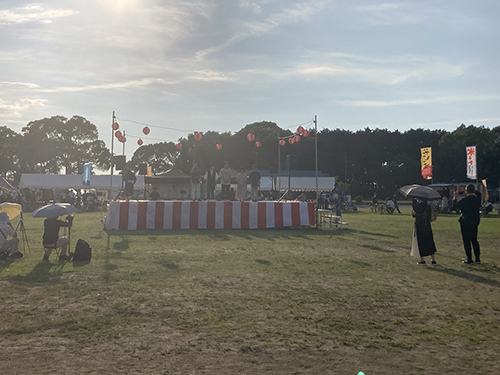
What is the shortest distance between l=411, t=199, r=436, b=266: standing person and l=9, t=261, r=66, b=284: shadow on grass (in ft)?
24.2

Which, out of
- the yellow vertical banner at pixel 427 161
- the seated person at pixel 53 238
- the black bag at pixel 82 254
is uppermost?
the yellow vertical banner at pixel 427 161

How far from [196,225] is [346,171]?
61979 millimetres

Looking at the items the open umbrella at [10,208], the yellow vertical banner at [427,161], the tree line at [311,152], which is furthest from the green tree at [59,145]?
the open umbrella at [10,208]

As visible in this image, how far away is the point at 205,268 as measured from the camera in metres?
9.52

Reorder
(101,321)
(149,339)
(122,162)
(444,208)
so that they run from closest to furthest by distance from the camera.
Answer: (149,339), (101,321), (122,162), (444,208)

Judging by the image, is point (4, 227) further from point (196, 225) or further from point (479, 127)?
point (479, 127)

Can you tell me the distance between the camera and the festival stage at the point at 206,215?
723 inches

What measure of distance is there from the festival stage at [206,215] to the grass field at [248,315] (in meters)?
6.87

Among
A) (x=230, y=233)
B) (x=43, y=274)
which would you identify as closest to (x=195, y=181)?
(x=230, y=233)

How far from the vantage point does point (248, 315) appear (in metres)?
6.03

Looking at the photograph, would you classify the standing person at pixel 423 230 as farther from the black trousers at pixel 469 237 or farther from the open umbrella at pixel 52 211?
the open umbrella at pixel 52 211

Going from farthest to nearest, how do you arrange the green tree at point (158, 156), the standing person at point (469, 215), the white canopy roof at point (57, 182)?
A: the green tree at point (158, 156), the white canopy roof at point (57, 182), the standing person at point (469, 215)

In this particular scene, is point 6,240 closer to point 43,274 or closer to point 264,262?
point 43,274

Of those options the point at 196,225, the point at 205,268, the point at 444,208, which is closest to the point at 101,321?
the point at 205,268
